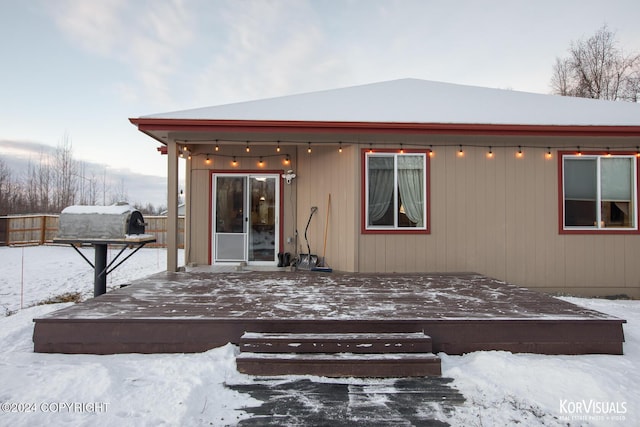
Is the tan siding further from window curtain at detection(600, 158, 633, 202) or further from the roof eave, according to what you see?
window curtain at detection(600, 158, 633, 202)

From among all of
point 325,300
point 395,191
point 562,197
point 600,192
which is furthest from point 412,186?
point 600,192

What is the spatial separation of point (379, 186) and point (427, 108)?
185 centimetres

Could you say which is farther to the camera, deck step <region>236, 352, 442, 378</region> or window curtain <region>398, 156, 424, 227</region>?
window curtain <region>398, 156, 424, 227</region>

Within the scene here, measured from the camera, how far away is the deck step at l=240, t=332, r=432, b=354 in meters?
2.78

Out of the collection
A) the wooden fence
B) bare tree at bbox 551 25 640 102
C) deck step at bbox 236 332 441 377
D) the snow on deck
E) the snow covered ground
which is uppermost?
bare tree at bbox 551 25 640 102

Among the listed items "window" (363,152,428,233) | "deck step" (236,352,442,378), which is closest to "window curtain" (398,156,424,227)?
"window" (363,152,428,233)

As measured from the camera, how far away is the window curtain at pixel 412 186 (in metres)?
5.69

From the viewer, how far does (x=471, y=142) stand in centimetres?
571

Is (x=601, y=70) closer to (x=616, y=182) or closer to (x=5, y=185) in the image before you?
(x=616, y=182)

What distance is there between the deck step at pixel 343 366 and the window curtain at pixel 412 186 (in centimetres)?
332

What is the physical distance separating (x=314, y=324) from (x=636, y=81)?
74.5 ft

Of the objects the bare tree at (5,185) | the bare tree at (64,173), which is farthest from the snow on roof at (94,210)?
the bare tree at (64,173)

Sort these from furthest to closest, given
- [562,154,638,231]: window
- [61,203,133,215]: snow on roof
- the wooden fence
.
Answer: the wooden fence → [562,154,638,231]: window → [61,203,133,215]: snow on roof

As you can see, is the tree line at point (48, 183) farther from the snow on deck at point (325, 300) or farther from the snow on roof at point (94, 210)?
the snow on deck at point (325, 300)
